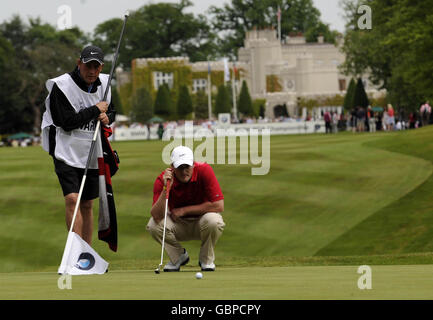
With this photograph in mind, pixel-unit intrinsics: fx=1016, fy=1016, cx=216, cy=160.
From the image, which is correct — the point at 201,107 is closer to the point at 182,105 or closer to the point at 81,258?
the point at 182,105

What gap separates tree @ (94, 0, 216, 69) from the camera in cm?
14925

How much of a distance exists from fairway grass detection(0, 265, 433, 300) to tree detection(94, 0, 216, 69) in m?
140

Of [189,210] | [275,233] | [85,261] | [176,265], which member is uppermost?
[189,210]

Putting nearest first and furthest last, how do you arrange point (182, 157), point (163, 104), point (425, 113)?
point (182, 157) → point (425, 113) → point (163, 104)

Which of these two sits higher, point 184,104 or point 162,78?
point 162,78

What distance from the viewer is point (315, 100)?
135 meters

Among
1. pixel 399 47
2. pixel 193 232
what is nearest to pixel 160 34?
pixel 399 47

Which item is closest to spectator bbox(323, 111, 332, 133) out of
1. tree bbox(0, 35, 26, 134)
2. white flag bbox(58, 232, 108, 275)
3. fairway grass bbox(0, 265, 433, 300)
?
tree bbox(0, 35, 26, 134)

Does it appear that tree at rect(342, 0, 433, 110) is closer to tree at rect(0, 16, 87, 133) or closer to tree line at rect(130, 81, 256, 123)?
tree line at rect(130, 81, 256, 123)

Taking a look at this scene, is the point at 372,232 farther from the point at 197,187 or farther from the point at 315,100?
the point at 315,100

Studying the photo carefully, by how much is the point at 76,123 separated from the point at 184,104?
105 m

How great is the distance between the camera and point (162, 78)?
135750 millimetres

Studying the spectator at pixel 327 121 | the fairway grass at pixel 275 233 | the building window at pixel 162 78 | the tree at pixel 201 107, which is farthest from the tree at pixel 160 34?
the fairway grass at pixel 275 233

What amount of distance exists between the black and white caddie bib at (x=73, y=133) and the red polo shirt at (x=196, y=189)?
84 centimetres
